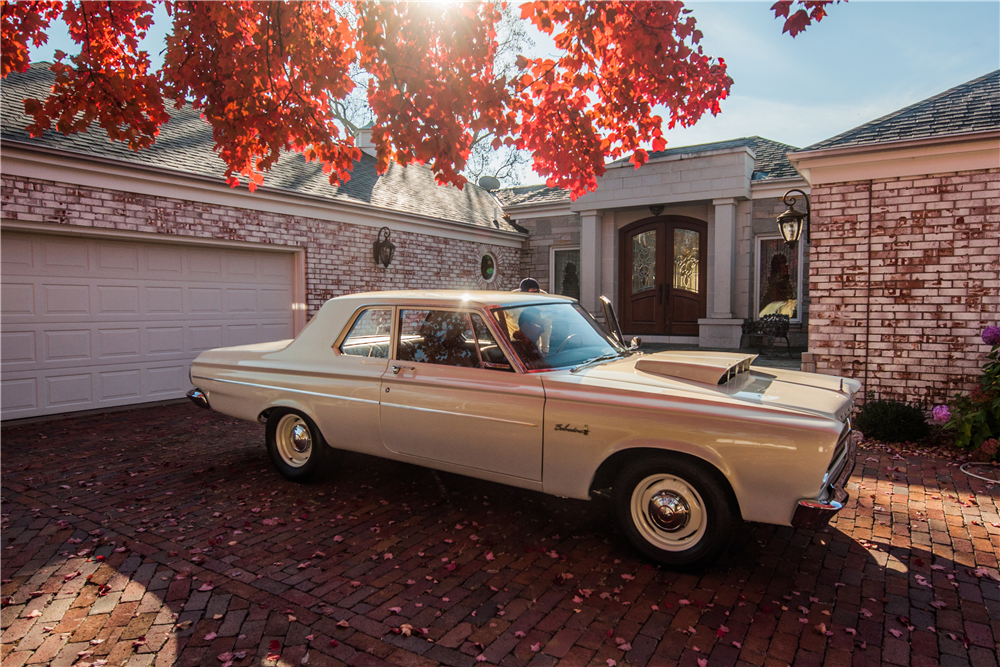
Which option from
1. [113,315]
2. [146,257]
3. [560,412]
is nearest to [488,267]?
[146,257]

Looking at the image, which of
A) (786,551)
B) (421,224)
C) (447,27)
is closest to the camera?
(786,551)

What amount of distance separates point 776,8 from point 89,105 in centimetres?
591

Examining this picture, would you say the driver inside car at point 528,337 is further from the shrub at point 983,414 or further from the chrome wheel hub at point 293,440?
the shrub at point 983,414

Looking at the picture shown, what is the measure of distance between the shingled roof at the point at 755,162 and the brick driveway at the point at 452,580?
887 cm

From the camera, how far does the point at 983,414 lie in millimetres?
5535

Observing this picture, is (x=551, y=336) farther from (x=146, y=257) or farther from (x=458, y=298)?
(x=146, y=257)

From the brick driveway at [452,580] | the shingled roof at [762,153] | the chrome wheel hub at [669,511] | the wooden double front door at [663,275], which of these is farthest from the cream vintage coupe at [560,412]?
the shingled roof at [762,153]

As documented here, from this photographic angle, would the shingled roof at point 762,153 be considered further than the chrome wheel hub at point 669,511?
Yes

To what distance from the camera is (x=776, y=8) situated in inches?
166

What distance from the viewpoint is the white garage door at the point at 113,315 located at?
23.2 ft

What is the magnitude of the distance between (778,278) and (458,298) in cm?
1020

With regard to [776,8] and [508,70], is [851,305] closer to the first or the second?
[776,8]

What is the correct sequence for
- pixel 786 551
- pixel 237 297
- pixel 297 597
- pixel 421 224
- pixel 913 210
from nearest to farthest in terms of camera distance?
pixel 297 597
pixel 786 551
pixel 913 210
pixel 237 297
pixel 421 224

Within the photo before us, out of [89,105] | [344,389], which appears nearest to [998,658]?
[344,389]
